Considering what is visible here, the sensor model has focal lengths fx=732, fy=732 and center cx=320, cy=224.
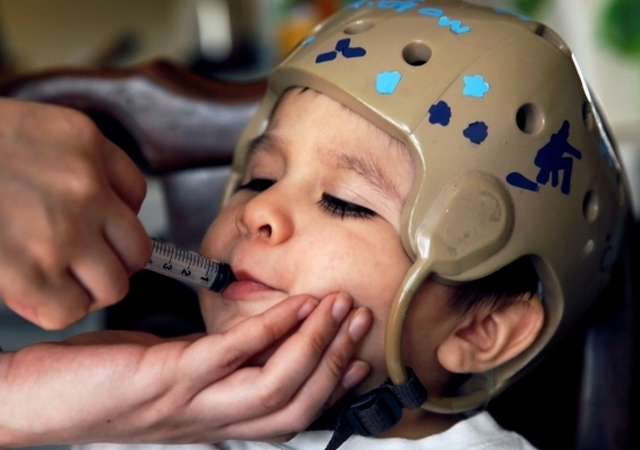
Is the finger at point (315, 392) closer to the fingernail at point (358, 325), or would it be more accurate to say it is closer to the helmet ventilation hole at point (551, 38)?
the fingernail at point (358, 325)

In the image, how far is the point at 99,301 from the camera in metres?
0.59

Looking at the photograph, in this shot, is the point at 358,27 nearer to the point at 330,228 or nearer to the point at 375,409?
the point at 330,228

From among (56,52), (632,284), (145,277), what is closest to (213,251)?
(145,277)

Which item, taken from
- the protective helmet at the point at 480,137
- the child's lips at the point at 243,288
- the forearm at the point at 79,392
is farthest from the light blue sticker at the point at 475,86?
the forearm at the point at 79,392

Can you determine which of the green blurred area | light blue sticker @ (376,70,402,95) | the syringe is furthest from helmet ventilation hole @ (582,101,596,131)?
the green blurred area

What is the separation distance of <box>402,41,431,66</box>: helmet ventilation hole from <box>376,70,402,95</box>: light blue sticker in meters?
0.04

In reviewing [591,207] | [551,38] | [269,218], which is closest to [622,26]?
[551,38]

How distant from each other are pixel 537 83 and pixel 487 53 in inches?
2.6

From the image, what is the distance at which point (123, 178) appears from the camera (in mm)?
642

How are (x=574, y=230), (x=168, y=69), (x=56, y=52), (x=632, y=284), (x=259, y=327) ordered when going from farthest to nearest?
(x=56, y=52)
(x=168, y=69)
(x=632, y=284)
(x=574, y=230)
(x=259, y=327)

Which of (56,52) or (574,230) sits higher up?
(574,230)

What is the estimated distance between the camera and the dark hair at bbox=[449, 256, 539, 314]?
86 cm

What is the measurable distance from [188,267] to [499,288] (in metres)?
0.37

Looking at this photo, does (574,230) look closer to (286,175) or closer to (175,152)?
(286,175)
